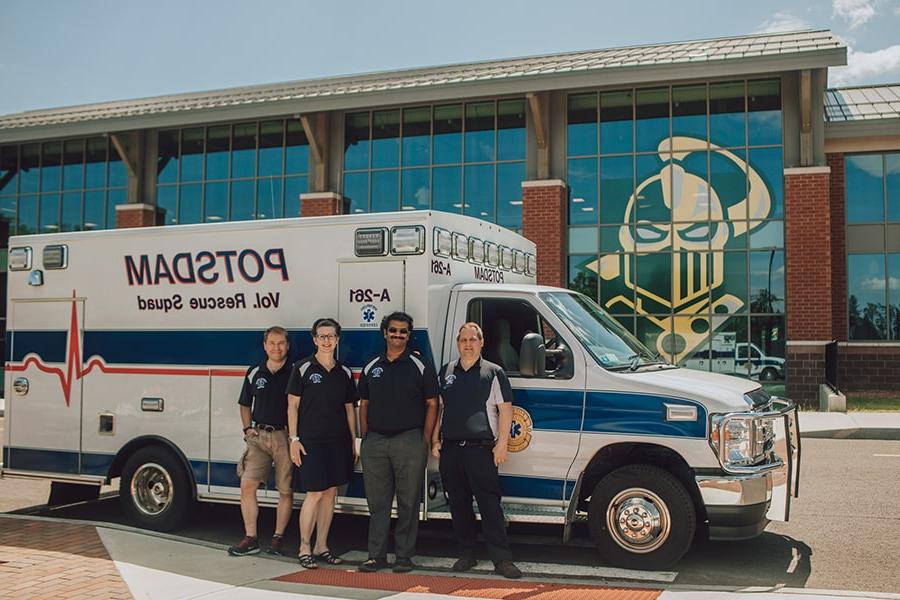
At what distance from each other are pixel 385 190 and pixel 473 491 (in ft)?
55.0

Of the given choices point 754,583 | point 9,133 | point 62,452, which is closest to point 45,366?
point 62,452

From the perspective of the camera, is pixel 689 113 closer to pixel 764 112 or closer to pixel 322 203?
pixel 764 112

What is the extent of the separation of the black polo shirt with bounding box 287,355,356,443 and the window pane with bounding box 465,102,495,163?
1549 centimetres

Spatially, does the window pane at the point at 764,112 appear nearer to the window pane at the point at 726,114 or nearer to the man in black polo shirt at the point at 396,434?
the window pane at the point at 726,114

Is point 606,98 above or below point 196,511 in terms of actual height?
above

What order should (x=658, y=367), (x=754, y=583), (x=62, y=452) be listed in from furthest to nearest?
(x=62, y=452)
(x=658, y=367)
(x=754, y=583)

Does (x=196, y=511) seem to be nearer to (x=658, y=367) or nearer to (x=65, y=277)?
Result: (x=65, y=277)

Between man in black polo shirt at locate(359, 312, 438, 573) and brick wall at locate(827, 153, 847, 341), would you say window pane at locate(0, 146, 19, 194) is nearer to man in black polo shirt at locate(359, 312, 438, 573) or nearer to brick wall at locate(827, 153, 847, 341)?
brick wall at locate(827, 153, 847, 341)

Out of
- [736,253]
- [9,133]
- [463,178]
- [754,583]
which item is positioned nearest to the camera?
[754,583]

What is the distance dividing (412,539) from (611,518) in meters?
1.49

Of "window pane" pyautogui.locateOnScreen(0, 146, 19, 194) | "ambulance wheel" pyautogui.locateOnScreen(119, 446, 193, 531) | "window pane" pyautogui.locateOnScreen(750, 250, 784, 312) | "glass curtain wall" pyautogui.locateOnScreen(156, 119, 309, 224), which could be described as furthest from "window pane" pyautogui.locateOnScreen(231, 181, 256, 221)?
"ambulance wheel" pyautogui.locateOnScreen(119, 446, 193, 531)

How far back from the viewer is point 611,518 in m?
6.32

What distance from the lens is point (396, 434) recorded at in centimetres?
633

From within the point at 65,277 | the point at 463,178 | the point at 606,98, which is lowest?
the point at 65,277
